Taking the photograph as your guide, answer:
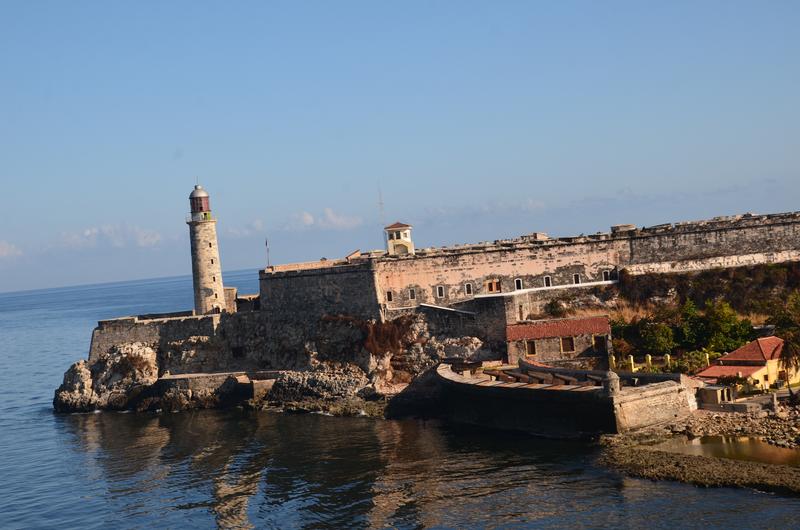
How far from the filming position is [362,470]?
121 ft

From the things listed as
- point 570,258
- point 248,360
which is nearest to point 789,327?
point 570,258

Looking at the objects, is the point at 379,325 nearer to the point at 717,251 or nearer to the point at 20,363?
the point at 717,251

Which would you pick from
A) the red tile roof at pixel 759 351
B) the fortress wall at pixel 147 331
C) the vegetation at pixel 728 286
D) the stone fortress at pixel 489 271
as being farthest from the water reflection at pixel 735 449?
A: the fortress wall at pixel 147 331

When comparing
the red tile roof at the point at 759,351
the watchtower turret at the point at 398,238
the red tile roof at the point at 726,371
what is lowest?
the red tile roof at the point at 726,371

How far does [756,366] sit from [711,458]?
912 centimetres

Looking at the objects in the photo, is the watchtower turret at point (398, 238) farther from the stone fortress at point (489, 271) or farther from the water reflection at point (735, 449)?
the water reflection at point (735, 449)

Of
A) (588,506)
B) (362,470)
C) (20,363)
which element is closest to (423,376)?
(362,470)

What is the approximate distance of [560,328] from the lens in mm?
47750

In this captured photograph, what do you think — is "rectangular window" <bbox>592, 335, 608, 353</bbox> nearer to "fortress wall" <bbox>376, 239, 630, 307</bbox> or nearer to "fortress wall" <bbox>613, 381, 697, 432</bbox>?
"fortress wall" <bbox>376, 239, 630, 307</bbox>

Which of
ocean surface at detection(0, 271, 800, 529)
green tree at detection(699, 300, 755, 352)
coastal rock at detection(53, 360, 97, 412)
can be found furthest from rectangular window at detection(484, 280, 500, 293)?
coastal rock at detection(53, 360, 97, 412)

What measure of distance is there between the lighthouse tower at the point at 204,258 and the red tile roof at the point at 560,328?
20986 mm

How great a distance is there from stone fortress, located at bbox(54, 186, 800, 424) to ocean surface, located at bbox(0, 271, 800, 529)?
4829mm

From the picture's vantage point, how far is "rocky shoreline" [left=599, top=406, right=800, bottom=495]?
30.3 meters

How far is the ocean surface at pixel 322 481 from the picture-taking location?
29438mm
